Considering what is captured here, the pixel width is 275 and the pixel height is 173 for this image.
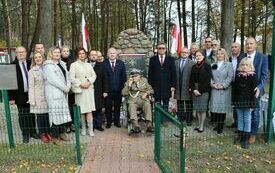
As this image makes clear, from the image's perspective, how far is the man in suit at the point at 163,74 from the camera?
8.23 m

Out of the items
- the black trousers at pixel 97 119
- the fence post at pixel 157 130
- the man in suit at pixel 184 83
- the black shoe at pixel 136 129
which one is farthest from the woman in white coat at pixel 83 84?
the fence post at pixel 157 130

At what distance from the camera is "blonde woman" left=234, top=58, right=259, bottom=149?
6730 millimetres

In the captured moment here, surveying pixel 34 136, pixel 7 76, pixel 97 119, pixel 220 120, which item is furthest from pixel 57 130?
pixel 220 120

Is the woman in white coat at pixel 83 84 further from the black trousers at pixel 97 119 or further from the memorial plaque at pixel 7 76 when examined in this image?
the memorial plaque at pixel 7 76

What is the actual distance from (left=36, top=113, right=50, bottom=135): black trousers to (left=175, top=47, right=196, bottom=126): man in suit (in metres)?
2.81

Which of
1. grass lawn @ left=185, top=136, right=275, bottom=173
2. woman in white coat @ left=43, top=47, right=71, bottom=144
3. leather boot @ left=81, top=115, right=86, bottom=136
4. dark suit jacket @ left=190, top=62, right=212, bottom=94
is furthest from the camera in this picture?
leather boot @ left=81, top=115, right=86, bottom=136

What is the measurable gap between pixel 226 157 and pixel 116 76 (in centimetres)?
324

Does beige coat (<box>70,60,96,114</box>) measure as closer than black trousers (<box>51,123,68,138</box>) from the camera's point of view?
No

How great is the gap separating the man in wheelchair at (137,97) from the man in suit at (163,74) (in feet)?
0.97

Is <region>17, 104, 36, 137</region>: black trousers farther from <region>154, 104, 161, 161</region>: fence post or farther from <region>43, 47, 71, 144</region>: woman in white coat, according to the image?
<region>154, 104, 161, 161</region>: fence post

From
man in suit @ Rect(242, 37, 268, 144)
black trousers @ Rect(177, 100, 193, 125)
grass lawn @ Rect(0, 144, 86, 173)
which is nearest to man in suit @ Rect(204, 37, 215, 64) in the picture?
black trousers @ Rect(177, 100, 193, 125)

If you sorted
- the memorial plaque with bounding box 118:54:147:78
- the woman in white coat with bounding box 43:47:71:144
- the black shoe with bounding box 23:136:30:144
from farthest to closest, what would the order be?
the memorial plaque with bounding box 118:54:147:78 < the black shoe with bounding box 23:136:30:144 < the woman in white coat with bounding box 43:47:71:144

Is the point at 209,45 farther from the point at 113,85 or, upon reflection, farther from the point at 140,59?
the point at 140,59

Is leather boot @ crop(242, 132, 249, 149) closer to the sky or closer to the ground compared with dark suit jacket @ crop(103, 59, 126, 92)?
closer to the ground
